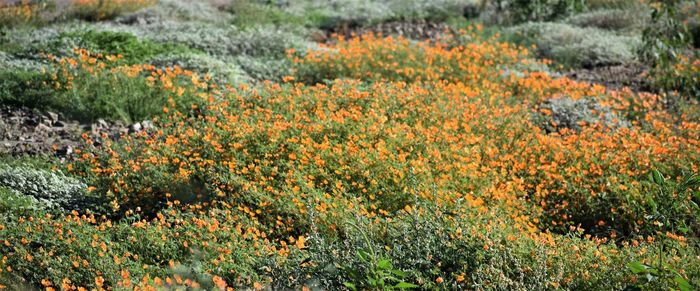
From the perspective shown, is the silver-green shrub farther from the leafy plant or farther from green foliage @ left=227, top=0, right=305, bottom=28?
green foliage @ left=227, top=0, right=305, bottom=28

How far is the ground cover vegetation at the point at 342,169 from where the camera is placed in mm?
4195

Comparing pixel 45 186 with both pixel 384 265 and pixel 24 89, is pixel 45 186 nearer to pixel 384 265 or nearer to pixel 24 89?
pixel 24 89

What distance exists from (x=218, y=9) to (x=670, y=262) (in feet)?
34.7

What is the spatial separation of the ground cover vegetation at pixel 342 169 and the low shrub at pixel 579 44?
1.7 inches

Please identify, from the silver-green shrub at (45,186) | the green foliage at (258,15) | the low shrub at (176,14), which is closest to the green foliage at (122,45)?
the low shrub at (176,14)

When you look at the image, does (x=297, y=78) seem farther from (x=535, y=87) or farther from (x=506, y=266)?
(x=506, y=266)

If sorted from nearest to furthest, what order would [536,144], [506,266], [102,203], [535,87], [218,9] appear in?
1. [506,266]
2. [102,203]
3. [536,144]
4. [535,87]
5. [218,9]

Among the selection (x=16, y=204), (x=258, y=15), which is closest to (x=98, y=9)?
(x=258, y=15)

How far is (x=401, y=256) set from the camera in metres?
4.19

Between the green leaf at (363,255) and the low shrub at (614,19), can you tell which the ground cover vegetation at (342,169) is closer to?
the green leaf at (363,255)

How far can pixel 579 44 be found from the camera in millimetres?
10656

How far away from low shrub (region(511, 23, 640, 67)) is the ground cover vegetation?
0.04 metres

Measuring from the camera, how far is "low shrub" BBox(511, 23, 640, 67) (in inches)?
401

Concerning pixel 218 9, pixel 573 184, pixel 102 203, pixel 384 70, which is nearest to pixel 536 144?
pixel 573 184
